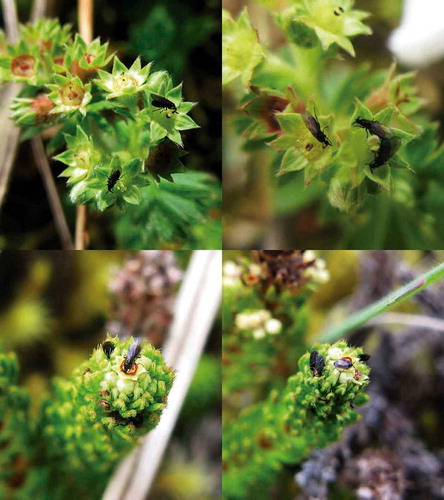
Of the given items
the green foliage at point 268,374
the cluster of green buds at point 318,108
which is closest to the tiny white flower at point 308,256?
the green foliage at point 268,374

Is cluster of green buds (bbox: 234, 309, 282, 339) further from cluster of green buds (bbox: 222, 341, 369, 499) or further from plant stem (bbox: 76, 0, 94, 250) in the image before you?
plant stem (bbox: 76, 0, 94, 250)

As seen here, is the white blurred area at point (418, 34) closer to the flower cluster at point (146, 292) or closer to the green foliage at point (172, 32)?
the green foliage at point (172, 32)

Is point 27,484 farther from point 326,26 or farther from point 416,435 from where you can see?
point 326,26

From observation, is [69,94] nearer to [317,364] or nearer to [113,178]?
[113,178]

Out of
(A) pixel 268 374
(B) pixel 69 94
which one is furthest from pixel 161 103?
(A) pixel 268 374

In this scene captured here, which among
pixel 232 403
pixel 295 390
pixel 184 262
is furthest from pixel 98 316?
pixel 295 390
